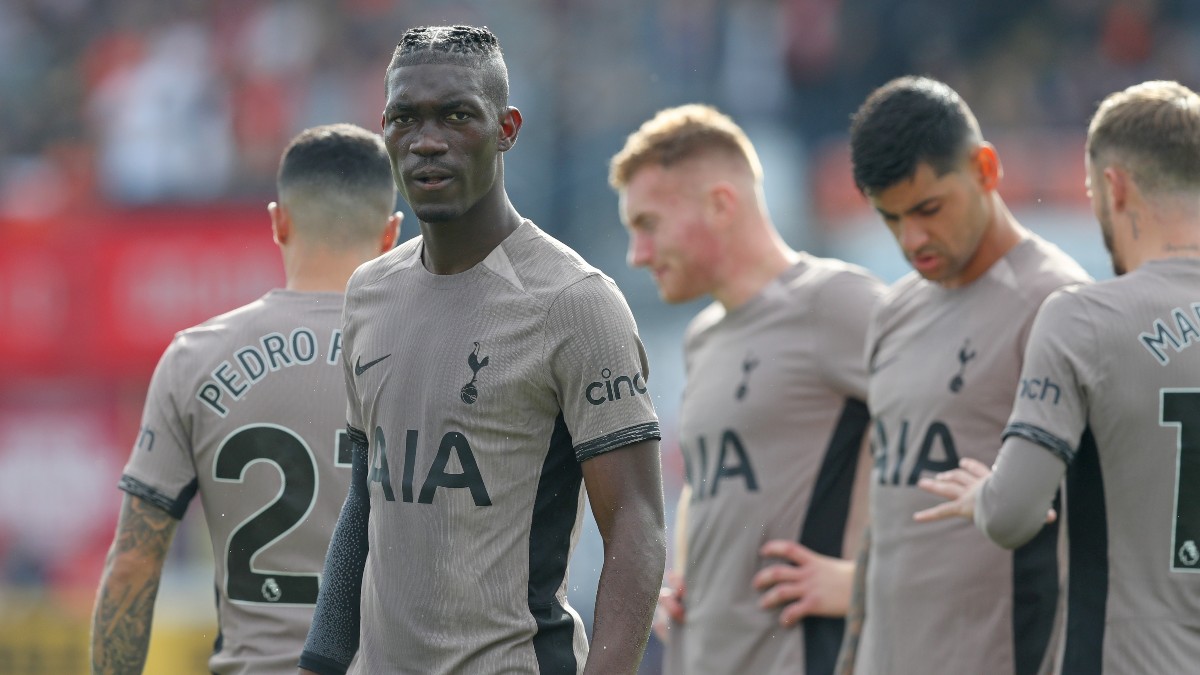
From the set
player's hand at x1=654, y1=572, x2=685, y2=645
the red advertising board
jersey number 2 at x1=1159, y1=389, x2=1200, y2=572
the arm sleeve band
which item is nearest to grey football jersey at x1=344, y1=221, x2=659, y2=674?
the arm sleeve band

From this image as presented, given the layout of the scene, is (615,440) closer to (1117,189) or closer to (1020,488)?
(1020,488)

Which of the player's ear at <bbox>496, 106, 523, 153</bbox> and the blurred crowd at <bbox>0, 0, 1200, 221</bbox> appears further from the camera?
the blurred crowd at <bbox>0, 0, 1200, 221</bbox>

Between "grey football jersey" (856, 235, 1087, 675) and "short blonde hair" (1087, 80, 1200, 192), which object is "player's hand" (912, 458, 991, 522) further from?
"short blonde hair" (1087, 80, 1200, 192)

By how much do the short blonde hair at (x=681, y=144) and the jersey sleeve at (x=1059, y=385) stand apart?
2.51 m

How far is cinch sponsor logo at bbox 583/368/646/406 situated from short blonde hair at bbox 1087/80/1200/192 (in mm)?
1821

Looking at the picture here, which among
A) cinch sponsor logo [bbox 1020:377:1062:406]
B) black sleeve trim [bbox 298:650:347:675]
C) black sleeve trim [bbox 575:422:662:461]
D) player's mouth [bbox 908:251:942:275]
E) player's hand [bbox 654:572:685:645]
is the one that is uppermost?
player's mouth [bbox 908:251:942:275]

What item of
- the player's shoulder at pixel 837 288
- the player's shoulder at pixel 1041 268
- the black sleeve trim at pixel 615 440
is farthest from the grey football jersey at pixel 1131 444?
the player's shoulder at pixel 837 288

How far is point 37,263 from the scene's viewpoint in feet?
46.4

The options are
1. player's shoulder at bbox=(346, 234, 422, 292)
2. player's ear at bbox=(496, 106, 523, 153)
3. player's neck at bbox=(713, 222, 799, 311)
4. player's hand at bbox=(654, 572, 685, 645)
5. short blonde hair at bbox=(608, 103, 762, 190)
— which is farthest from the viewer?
short blonde hair at bbox=(608, 103, 762, 190)

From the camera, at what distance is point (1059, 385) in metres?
4.32

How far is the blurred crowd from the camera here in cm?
1459

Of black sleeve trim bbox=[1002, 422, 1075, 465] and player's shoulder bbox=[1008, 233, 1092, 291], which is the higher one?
player's shoulder bbox=[1008, 233, 1092, 291]

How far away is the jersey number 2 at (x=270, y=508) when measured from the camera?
187 inches

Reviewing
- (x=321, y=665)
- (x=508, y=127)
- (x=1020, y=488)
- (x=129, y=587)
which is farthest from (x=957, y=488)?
(x=129, y=587)
